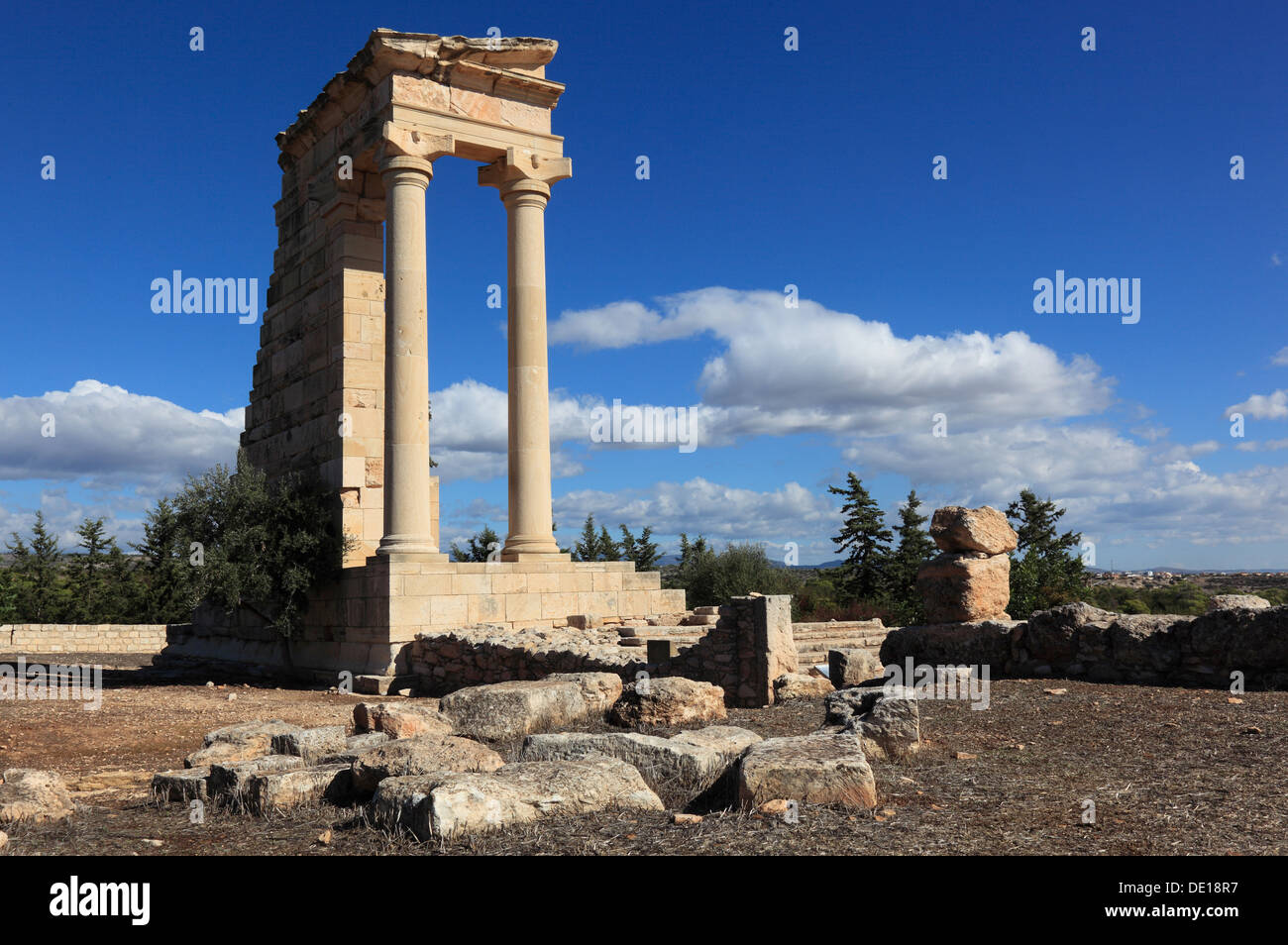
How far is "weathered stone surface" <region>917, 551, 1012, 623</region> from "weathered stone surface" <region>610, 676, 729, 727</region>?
3864 millimetres

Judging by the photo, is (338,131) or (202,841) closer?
(202,841)

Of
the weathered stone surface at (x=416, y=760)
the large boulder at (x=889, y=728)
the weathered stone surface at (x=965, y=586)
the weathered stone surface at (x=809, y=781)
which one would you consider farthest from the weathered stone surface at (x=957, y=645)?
the weathered stone surface at (x=416, y=760)

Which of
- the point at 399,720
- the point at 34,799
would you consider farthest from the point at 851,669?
the point at 34,799

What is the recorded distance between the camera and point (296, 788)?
7078 millimetres

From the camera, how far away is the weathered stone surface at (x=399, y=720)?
30.3 ft

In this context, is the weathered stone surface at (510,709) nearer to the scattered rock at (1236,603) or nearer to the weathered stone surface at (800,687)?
the weathered stone surface at (800,687)

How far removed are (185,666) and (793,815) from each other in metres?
20.5

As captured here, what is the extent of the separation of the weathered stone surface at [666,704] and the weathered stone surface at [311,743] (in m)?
2.78

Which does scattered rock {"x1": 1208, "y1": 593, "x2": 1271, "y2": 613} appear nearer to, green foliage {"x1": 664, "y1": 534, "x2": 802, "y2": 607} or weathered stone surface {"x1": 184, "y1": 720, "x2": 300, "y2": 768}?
weathered stone surface {"x1": 184, "y1": 720, "x2": 300, "y2": 768}

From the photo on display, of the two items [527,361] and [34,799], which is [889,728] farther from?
[527,361]

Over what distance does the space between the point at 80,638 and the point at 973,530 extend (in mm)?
25612
